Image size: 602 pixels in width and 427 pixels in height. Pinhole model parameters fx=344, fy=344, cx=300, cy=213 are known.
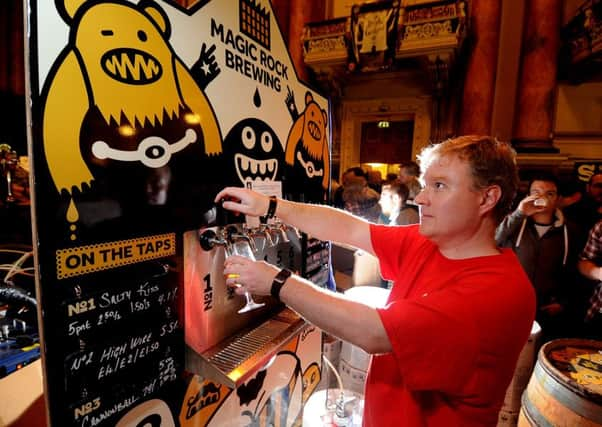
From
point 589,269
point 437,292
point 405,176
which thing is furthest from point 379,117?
point 437,292

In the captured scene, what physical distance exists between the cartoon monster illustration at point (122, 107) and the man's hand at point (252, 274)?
0.81 feet

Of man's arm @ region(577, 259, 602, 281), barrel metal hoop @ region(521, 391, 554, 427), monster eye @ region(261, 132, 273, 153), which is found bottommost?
barrel metal hoop @ region(521, 391, 554, 427)

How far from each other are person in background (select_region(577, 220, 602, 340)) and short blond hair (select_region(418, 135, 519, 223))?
6.49 feet

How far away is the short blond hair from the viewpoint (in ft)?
3.67

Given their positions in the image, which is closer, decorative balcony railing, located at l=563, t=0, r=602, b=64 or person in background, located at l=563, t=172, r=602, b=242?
person in background, located at l=563, t=172, r=602, b=242

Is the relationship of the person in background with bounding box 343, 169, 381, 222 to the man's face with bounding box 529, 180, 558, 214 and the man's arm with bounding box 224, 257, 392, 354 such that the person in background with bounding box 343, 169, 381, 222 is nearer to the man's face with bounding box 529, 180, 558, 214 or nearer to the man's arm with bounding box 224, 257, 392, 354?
the man's face with bounding box 529, 180, 558, 214

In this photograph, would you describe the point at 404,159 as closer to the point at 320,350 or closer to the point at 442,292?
the point at 320,350

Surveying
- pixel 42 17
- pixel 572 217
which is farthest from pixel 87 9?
pixel 572 217

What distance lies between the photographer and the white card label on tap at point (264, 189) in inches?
54.5

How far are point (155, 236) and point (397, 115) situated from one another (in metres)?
8.29

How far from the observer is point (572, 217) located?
3777 millimetres

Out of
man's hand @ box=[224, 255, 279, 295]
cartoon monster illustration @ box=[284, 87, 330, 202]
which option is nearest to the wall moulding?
cartoon monster illustration @ box=[284, 87, 330, 202]

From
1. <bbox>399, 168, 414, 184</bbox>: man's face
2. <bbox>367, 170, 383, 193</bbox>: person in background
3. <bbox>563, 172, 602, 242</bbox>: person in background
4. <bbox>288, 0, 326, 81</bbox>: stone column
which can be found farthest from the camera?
<bbox>288, 0, 326, 81</bbox>: stone column

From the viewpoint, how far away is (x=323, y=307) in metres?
0.99
